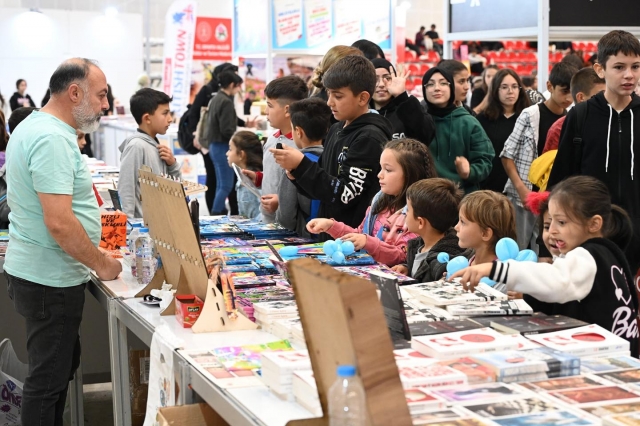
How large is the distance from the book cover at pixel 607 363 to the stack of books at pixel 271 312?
33.2 inches

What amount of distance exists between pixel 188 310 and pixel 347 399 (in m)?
1.22

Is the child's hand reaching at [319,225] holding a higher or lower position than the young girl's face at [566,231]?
lower

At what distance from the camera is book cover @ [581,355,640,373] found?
2.06m

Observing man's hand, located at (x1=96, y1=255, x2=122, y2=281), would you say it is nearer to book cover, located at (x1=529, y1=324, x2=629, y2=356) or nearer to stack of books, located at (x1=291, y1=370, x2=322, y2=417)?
stack of books, located at (x1=291, y1=370, x2=322, y2=417)

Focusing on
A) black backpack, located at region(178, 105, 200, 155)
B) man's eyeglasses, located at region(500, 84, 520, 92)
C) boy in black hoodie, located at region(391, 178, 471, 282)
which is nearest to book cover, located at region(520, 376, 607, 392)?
boy in black hoodie, located at region(391, 178, 471, 282)

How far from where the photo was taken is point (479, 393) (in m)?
1.87

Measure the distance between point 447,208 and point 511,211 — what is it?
285 millimetres

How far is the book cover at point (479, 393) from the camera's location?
1.83 metres

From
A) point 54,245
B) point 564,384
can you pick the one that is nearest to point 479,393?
point 564,384

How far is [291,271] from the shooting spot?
1737 millimetres

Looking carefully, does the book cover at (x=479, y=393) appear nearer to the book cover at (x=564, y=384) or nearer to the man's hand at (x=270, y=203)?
the book cover at (x=564, y=384)

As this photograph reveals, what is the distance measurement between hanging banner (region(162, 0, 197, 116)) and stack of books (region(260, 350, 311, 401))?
33.3 ft

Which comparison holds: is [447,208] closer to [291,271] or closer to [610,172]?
[610,172]

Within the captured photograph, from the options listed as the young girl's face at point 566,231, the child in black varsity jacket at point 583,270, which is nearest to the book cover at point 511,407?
the child in black varsity jacket at point 583,270
